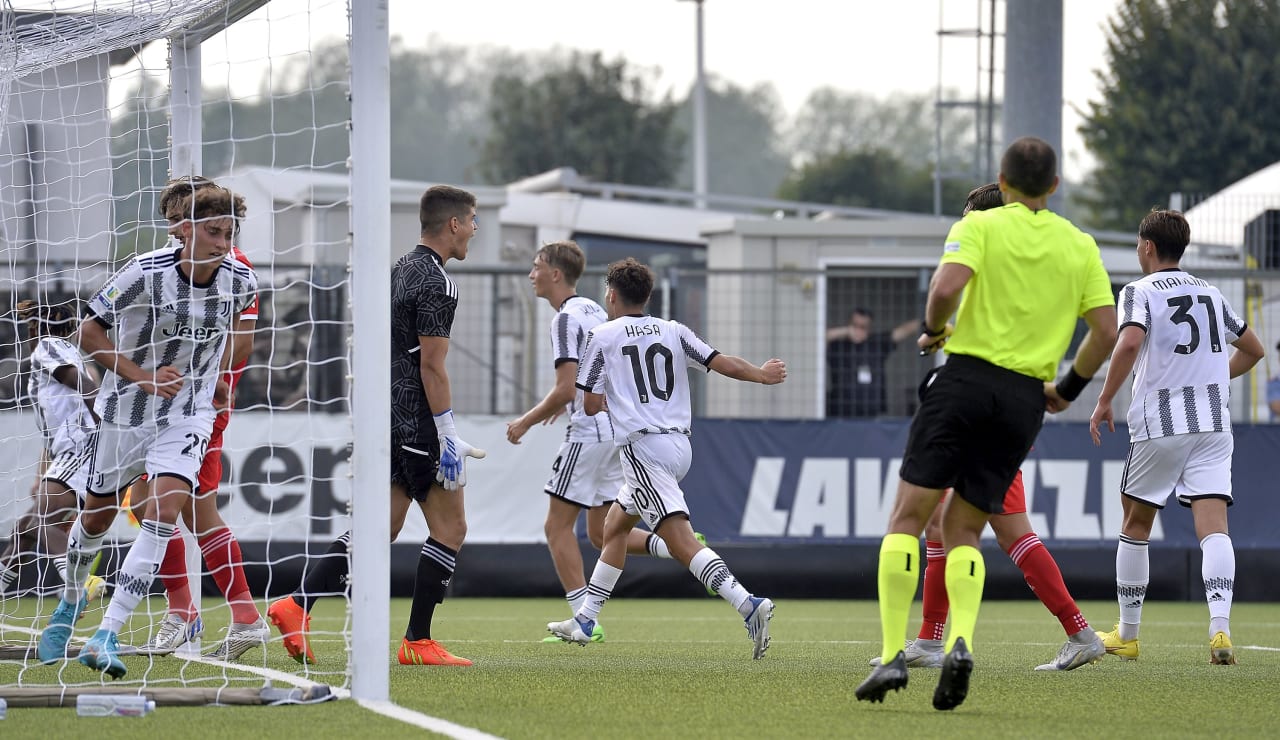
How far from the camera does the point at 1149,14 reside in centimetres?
4262

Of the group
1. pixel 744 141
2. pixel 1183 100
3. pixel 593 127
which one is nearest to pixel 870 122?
pixel 744 141

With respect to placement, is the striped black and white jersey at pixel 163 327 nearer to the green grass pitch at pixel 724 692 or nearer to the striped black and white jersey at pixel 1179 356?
the green grass pitch at pixel 724 692

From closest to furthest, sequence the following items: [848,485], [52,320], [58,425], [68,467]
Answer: [52,320] < [68,467] < [58,425] < [848,485]

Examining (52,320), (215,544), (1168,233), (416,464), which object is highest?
(1168,233)

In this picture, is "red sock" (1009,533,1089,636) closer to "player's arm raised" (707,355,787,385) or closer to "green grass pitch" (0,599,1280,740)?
"green grass pitch" (0,599,1280,740)

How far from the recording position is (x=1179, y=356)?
7.86 meters

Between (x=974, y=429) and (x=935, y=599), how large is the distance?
5.99 ft

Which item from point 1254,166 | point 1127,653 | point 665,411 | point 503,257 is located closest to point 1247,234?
point 503,257

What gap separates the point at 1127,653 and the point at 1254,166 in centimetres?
3509

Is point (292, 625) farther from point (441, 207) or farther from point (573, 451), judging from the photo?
point (573, 451)

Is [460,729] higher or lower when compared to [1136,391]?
lower

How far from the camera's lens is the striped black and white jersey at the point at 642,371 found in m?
7.64

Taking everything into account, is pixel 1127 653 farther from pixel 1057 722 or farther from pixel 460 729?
pixel 460 729

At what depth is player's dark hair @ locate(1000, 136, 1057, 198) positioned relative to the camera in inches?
221
